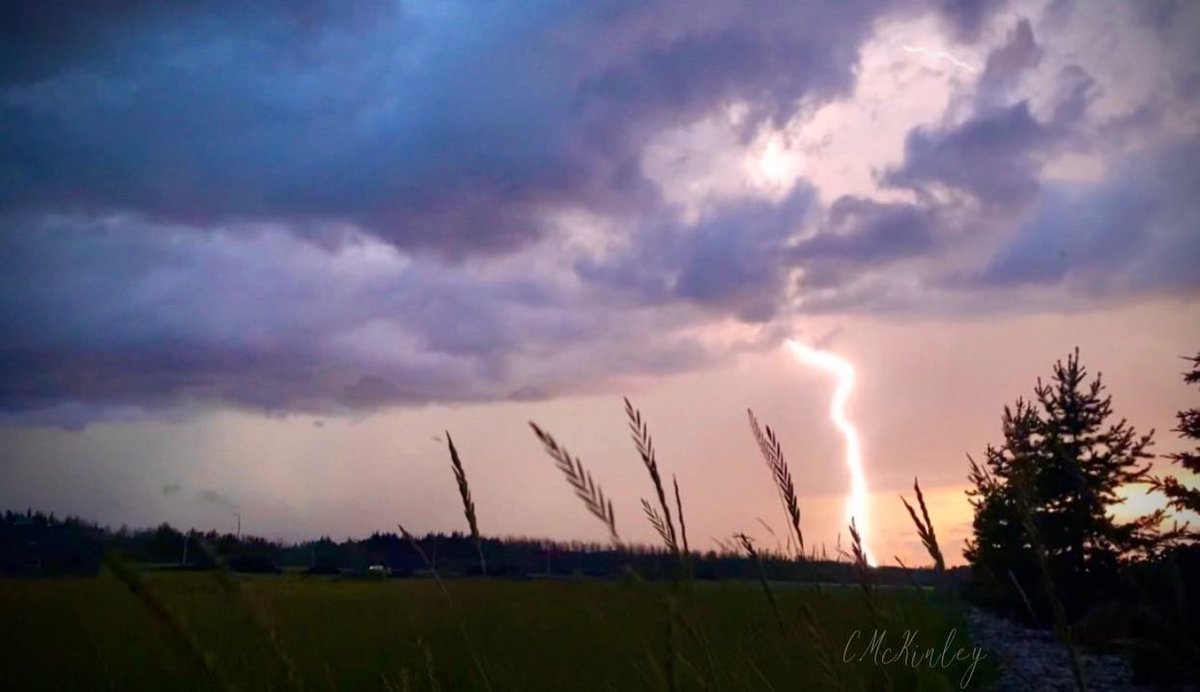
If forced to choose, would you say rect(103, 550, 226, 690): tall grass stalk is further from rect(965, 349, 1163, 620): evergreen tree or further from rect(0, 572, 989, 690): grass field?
rect(965, 349, 1163, 620): evergreen tree

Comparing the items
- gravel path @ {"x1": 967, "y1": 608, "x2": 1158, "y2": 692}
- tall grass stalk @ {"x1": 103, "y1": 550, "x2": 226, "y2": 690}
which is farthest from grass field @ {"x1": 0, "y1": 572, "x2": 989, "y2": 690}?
gravel path @ {"x1": 967, "y1": 608, "x2": 1158, "y2": 692}

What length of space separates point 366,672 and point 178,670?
182cm

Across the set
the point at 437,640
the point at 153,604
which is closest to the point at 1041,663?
the point at 437,640

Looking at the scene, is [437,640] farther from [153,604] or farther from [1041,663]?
[153,604]

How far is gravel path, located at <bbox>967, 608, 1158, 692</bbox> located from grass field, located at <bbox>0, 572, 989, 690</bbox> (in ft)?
2.31

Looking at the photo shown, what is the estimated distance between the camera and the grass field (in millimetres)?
3930

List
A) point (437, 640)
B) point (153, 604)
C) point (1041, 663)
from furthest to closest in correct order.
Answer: point (437, 640) → point (1041, 663) → point (153, 604)

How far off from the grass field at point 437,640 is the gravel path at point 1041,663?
27.7 inches

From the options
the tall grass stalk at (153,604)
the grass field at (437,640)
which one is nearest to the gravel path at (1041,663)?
the grass field at (437,640)

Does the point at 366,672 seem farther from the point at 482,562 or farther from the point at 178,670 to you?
the point at 482,562

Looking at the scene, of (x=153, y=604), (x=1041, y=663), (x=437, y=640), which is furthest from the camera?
(x=437, y=640)

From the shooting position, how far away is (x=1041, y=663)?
35.7 ft

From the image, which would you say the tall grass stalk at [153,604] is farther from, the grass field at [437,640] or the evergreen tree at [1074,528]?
the evergreen tree at [1074,528]

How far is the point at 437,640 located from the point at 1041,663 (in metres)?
7.97
